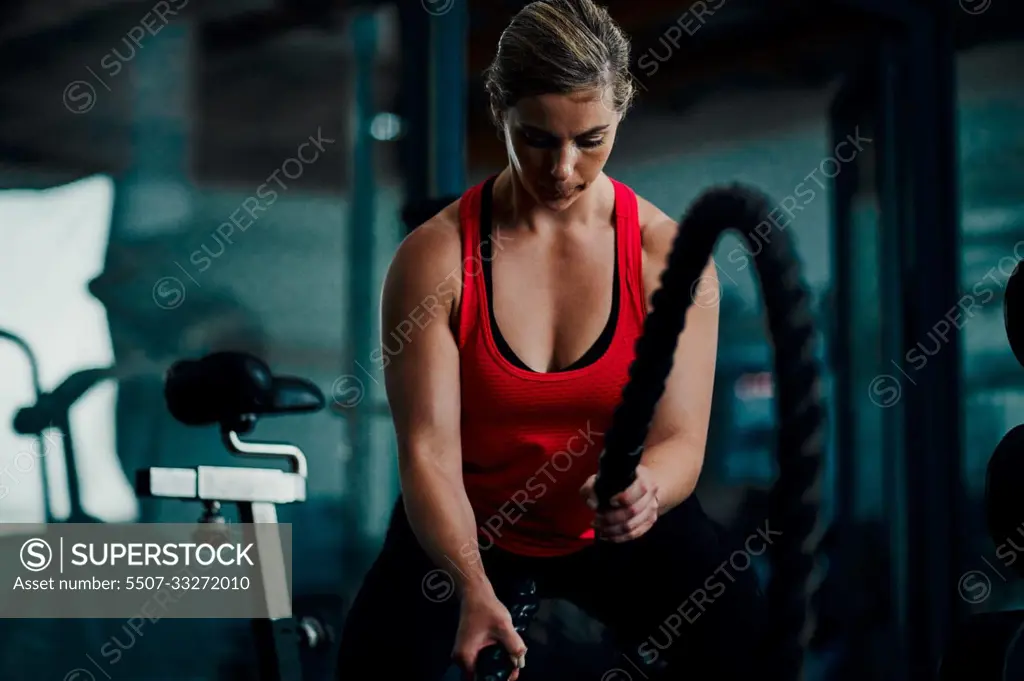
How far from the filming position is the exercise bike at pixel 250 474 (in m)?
1.41

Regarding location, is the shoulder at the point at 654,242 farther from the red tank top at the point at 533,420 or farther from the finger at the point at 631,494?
the finger at the point at 631,494

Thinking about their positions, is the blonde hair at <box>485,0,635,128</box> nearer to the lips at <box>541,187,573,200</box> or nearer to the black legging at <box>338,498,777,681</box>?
the lips at <box>541,187,573,200</box>

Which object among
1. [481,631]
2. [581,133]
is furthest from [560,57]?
[481,631]

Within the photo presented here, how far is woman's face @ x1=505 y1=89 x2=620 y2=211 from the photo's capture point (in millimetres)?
1052

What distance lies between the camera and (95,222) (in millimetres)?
2135

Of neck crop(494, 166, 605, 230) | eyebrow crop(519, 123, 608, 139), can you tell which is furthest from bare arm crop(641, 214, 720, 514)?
eyebrow crop(519, 123, 608, 139)

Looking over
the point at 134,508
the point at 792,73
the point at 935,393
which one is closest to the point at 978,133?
the point at 792,73

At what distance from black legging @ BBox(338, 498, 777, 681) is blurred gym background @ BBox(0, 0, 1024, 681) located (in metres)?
0.80

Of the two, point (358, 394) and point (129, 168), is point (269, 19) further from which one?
point (358, 394)

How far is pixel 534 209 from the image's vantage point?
1.30 metres

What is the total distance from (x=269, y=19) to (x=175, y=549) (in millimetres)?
1295

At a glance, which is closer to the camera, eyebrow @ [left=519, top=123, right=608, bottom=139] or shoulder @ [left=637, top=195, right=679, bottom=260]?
eyebrow @ [left=519, top=123, right=608, bottom=139]

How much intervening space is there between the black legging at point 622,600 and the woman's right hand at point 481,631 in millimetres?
124

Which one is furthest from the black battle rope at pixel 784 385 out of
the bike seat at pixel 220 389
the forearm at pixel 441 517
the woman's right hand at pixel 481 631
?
→ the bike seat at pixel 220 389
